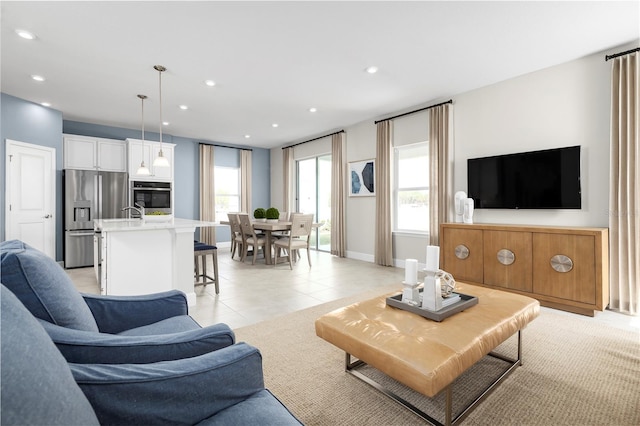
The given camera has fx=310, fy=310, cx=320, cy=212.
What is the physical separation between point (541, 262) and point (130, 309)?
372cm

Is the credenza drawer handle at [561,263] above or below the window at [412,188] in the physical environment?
below

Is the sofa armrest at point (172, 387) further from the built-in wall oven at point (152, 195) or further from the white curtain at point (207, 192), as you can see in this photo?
the white curtain at point (207, 192)

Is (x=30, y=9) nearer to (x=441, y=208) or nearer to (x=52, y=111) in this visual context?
(x=52, y=111)

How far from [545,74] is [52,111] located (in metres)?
7.27

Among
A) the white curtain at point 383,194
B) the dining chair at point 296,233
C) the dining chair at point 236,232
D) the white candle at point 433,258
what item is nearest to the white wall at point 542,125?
the white curtain at point 383,194

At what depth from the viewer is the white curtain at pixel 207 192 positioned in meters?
7.43

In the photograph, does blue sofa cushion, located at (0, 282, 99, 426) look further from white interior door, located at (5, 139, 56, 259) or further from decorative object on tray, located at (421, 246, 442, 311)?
white interior door, located at (5, 139, 56, 259)

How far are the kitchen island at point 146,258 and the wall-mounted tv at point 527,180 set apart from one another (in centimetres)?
371

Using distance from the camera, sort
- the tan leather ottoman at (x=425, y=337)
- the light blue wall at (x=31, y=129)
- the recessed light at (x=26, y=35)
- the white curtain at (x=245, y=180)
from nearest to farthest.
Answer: the tan leather ottoman at (x=425, y=337)
the recessed light at (x=26, y=35)
the light blue wall at (x=31, y=129)
the white curtain at (x=245, y=180)

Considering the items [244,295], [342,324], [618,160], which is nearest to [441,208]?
[618,160]

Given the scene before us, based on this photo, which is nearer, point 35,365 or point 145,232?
point 35,365

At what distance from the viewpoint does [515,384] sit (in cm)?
189

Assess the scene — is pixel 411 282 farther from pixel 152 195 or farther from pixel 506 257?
pixel 152 195

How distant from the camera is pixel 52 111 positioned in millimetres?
5148
